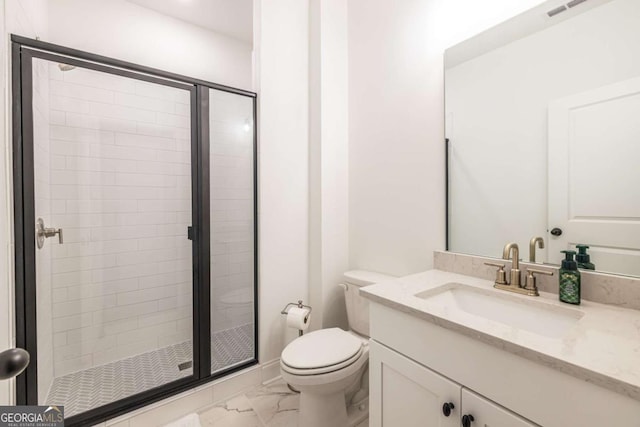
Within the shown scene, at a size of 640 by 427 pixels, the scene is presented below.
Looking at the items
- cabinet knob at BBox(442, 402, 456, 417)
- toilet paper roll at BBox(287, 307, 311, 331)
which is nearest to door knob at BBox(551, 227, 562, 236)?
cabinet knob at BBox(442, 402, 456, 417)

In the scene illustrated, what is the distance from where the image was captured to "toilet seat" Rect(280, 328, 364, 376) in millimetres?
1260

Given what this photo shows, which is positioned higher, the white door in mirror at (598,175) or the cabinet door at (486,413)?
the white door in mirror at (598,175)

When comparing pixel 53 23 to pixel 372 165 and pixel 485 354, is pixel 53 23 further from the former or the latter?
pixel 485 354

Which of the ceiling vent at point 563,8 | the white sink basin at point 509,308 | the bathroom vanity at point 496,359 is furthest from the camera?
the ceiling vent at point 563,8

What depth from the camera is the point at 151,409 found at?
142 cm

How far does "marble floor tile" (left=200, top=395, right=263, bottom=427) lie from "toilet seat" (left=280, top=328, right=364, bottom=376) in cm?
47

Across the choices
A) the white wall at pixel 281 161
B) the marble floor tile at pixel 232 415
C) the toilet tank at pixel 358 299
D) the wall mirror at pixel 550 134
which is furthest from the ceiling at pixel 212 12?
the marble floor tile at pixel 232 415

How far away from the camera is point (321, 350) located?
1.38 meters

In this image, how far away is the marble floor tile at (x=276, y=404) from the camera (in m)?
1.48

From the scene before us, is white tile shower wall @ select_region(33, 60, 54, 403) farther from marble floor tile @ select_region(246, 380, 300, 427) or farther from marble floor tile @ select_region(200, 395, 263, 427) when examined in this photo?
marble floor tile @ select_region(246, 380, 300, 427)

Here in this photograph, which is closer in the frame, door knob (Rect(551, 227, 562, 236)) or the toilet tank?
door knob (Rect(551, 227, 562, 236))

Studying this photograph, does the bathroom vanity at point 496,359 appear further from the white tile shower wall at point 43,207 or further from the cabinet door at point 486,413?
the white tile shower wall at point 43,207

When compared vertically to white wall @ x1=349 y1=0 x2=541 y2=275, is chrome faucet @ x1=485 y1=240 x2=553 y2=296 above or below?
below

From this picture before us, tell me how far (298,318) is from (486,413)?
1124mm
